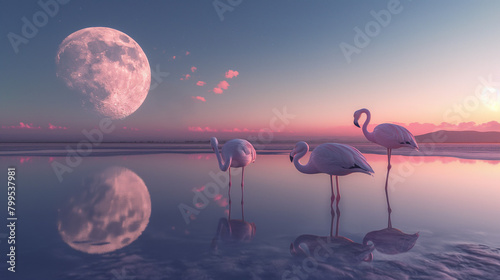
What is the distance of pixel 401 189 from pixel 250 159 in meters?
4.57

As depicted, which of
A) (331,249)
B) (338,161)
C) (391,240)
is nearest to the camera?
(331,249)

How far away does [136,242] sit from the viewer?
4027 millimetres

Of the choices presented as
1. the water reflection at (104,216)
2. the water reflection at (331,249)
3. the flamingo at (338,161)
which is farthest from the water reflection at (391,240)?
the water reflection at (104,216)

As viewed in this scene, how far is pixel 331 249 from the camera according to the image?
12.4ft

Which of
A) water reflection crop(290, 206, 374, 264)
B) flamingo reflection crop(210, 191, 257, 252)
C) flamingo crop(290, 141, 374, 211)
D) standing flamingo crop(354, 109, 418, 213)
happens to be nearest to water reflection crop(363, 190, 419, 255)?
water reflection crop(290, 206, 374, 264)

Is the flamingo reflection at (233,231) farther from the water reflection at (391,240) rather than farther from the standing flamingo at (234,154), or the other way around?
the standing flamingo at (234,154)

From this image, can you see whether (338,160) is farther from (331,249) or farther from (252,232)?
(252,232)

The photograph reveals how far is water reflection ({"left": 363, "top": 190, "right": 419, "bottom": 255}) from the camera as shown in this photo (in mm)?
3764

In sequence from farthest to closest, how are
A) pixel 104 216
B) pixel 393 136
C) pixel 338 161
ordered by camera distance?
pixel 393 136, pixel 338 161, pixel 104 216

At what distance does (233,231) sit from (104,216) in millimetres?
2667

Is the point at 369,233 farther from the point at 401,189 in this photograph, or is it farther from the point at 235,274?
the point at 401,189

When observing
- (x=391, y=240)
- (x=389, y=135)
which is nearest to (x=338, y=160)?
(x=391, y=240)

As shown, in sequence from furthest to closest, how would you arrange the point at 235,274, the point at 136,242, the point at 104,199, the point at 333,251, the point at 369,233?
1. the point at 104,199
2. the point at 369,233
3. the point at 136,242
4. the point at 333,251
5. the point at 235,274

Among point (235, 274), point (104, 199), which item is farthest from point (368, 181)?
point (104, 199)
